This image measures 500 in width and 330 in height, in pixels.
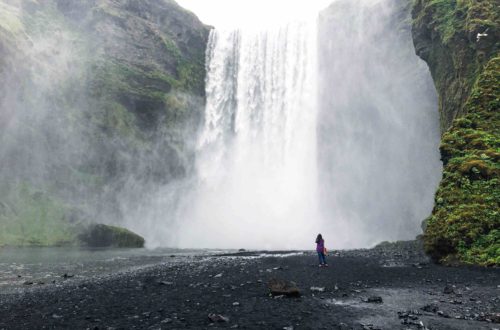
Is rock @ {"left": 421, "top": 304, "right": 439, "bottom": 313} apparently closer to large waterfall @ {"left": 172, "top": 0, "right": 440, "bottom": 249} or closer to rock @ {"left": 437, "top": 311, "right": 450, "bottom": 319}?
rock @ {"left": 437, "top": 311, "right": 450, "bottom": 319}

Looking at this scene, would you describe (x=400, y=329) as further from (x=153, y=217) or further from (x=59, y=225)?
(x=153, y=217)

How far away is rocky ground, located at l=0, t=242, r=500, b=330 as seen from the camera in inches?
424

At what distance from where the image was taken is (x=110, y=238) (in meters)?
50.8

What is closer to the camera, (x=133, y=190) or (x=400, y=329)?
(x=400, y=329)

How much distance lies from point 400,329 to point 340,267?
1124cm

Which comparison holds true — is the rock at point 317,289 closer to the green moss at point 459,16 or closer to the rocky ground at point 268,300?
the rocky ground at point 268,300

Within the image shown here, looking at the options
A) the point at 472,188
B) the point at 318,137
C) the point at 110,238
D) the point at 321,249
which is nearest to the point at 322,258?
the point at 321,249

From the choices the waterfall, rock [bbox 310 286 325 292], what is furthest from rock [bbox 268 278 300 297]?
the waterfall

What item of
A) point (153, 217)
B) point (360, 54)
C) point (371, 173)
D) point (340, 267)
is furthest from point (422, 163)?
point (153, 217)

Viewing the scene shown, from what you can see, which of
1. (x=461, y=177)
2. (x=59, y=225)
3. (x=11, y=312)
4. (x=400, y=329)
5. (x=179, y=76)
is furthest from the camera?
(x=179, y=76)

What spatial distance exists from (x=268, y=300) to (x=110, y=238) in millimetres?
42246

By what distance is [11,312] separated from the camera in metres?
13.4

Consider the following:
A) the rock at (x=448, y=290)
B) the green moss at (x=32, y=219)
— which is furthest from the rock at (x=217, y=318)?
the green moss at (x=32, y=219)

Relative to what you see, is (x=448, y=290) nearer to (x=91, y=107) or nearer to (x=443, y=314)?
(x=443, y=314)
